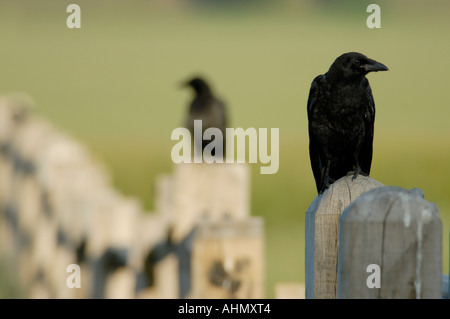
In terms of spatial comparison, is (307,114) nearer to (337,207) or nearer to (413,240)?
(337,207)

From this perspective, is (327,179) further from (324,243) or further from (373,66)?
(324,243)

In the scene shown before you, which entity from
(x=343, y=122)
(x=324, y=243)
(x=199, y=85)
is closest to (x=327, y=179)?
(x=343, y=122)

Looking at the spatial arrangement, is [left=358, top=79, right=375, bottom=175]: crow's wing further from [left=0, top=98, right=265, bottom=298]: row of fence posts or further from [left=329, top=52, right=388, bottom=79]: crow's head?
[left=0, top=98, right=265, bottom=298]: row of fence posts

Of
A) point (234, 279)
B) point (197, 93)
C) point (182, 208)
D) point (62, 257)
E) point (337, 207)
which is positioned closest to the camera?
point (337, 207)

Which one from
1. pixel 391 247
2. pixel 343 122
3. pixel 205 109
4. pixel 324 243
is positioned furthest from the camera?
pixel 205 109

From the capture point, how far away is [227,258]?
122 inches

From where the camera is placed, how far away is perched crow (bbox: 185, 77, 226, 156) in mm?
8734

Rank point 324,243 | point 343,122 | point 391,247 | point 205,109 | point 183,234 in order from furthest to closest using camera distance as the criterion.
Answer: point 205,109 < point 183,234 < point 343,122 < point 324,243 < point 391,247

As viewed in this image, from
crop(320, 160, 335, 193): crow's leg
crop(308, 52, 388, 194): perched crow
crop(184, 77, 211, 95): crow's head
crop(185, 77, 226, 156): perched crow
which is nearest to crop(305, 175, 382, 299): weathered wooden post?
crop(320, 160, 335, 193): crow's leg

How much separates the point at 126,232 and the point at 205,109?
468 cm

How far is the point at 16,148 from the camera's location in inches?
289
